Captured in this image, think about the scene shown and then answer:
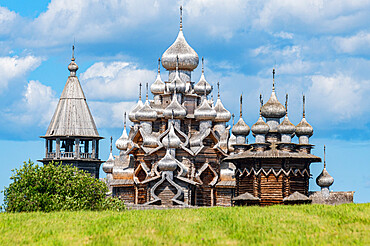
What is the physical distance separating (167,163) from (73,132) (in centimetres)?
1451

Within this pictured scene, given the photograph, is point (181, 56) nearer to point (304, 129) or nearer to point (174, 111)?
point (174, 111)

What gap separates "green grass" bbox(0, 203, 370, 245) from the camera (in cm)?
2075

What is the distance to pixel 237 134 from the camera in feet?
140

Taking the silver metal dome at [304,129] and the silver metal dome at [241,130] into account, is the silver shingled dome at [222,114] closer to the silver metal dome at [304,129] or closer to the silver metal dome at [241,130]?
the silver metal dome at [241,130]

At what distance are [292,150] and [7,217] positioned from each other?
18.2 metres

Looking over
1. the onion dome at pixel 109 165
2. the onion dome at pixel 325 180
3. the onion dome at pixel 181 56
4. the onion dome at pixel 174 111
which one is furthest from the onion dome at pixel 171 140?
the onion dome at pixel 325 180

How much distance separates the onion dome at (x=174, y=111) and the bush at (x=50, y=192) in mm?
12780

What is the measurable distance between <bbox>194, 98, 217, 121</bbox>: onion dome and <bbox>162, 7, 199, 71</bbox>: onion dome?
364 cm

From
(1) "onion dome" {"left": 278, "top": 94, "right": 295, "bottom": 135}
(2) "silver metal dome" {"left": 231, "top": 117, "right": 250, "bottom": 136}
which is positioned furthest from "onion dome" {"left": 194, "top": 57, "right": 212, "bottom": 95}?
(1) "onion dome" {"left": 278, "top": 94, "right": 295, "bottom": 135}

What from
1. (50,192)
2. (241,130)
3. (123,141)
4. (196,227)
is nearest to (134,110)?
(123,141)

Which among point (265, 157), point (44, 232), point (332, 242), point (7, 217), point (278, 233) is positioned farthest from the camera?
point (265, 157)

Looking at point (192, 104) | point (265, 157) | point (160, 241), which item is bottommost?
point (160, 241)

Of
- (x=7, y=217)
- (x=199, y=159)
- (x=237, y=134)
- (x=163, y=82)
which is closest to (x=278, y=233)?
(x=7, y=217)

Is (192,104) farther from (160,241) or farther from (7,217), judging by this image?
(160,241)
